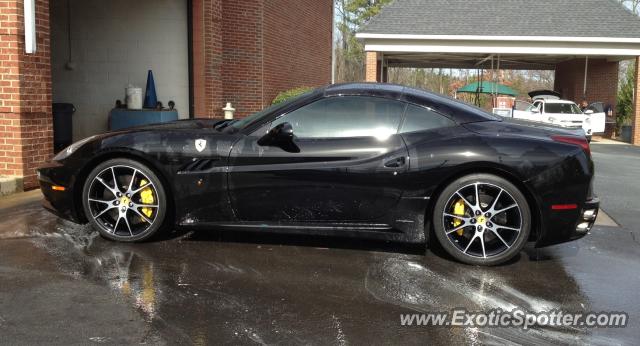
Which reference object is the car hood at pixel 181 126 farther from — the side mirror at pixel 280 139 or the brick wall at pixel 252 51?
the brick wall at pixel 252 51

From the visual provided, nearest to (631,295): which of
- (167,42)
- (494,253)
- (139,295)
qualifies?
(494,253)

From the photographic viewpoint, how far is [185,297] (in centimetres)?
392

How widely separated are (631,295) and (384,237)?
1.81 meters

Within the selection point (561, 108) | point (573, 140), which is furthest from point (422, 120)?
point (561, 108)

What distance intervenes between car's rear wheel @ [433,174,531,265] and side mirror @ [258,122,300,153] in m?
1.26

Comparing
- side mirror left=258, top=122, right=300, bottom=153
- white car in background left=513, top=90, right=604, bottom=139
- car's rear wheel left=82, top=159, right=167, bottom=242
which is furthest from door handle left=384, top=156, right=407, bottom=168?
white car in background left=513, top=90, right=604, bottom=139

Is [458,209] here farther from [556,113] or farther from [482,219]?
[556,113]

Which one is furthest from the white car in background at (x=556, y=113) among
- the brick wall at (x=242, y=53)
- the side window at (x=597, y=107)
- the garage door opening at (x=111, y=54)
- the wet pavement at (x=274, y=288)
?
the wet pavement at (x=274, y=288)

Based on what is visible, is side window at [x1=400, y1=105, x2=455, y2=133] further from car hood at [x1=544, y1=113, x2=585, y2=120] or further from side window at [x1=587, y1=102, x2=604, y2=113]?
side window at [x1=587, y1=102, x2=604, y2=113]

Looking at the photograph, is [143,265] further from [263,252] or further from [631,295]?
[631,295]

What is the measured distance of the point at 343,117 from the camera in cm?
492

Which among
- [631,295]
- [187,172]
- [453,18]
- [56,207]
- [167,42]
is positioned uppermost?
[453,18]

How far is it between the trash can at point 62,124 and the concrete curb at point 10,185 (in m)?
3.67

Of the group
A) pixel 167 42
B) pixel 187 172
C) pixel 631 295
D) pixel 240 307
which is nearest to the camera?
pixel 240 307
